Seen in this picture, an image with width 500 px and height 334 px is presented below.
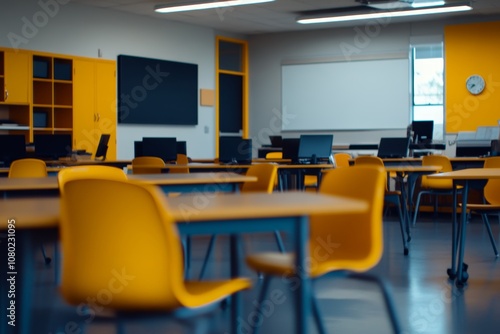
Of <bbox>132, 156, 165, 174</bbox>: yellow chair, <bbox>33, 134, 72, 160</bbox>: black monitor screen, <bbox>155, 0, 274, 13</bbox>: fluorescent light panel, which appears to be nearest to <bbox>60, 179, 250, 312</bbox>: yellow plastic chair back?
<bbox>132, 156, 165, 174</bbox>: yellow chair

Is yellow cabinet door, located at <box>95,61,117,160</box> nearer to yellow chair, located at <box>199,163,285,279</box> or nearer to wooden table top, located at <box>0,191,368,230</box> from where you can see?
yellow chair, located at <box>199,163,285,279</box>

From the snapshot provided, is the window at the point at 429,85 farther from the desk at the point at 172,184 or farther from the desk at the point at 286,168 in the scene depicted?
the desk at the point at 172,184

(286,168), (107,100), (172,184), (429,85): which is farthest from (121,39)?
(172,184)

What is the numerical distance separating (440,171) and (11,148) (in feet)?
15.6

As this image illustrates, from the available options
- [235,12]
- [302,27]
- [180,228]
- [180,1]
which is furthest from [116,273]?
[302,27]

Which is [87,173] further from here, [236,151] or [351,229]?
[236,151]

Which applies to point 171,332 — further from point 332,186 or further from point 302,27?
point 302,27

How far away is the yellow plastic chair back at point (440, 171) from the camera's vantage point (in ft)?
26.7

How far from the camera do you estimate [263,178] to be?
4.32 metres

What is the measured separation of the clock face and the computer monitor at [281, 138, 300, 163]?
206 inches

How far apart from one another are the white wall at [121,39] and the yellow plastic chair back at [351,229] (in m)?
8.45

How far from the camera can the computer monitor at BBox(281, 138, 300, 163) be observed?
842 centimetres

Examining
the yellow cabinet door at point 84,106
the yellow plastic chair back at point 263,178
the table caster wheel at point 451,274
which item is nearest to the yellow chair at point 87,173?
the yellow plastic chair back at point 263,178

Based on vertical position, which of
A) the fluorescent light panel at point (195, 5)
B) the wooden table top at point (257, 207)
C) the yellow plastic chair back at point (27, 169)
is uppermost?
the fluorescent light panel at point (195, 5)
